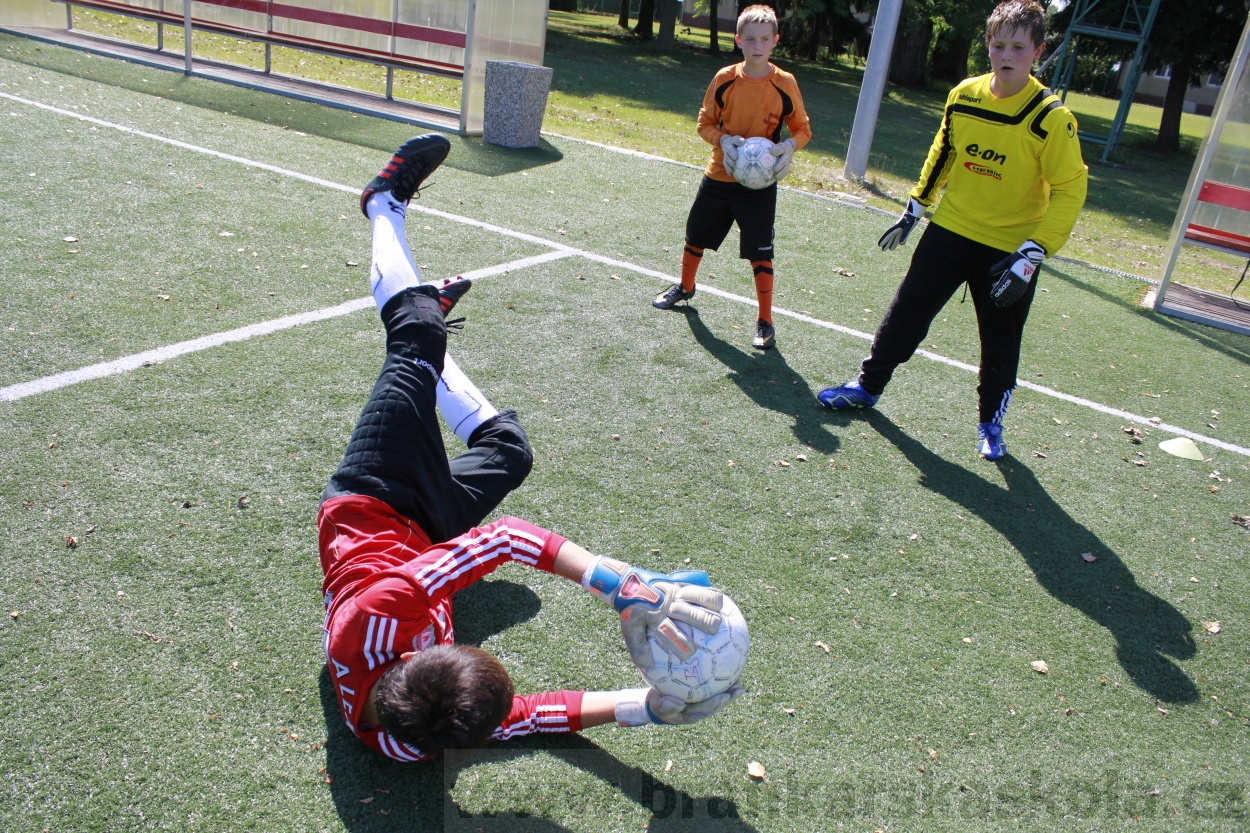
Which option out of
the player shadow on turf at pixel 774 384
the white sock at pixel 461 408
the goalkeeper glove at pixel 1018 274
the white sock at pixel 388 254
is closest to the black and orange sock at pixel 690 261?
the player shadow on turf at pixel 774 384

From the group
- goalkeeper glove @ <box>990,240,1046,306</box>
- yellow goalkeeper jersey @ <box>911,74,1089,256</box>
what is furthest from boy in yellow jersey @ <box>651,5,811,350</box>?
goalkeeper glove @ <box>990,240,1046,306</box>

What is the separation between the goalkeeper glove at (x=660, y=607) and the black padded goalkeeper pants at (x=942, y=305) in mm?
2946

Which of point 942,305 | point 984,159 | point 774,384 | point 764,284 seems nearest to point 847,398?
point 774,384

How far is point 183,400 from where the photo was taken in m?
4.36

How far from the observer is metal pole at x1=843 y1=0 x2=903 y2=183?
11180mm

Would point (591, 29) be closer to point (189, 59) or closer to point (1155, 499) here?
point (189, 59)

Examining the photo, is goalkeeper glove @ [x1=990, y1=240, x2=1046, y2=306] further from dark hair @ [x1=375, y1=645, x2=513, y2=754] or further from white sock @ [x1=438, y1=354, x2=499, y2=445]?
dark hair @ [x1=375, y1=645, x2=513, y2=754]

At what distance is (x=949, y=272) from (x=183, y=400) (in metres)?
4.01

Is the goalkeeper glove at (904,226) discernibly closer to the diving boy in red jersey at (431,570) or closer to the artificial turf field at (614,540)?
the artificial turf field at (614,540)

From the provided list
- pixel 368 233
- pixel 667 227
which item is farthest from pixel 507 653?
pixel 667 227

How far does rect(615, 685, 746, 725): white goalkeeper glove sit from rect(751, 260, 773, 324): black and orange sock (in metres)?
3.78

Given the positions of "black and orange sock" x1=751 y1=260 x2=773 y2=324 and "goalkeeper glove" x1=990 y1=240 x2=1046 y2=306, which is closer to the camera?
"goalkeeper glove" x1=990 y1=240 x2=1046 y2=306

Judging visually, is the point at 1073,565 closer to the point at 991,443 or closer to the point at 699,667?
the point at 991,443

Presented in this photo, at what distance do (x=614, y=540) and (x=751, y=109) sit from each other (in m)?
3.48
